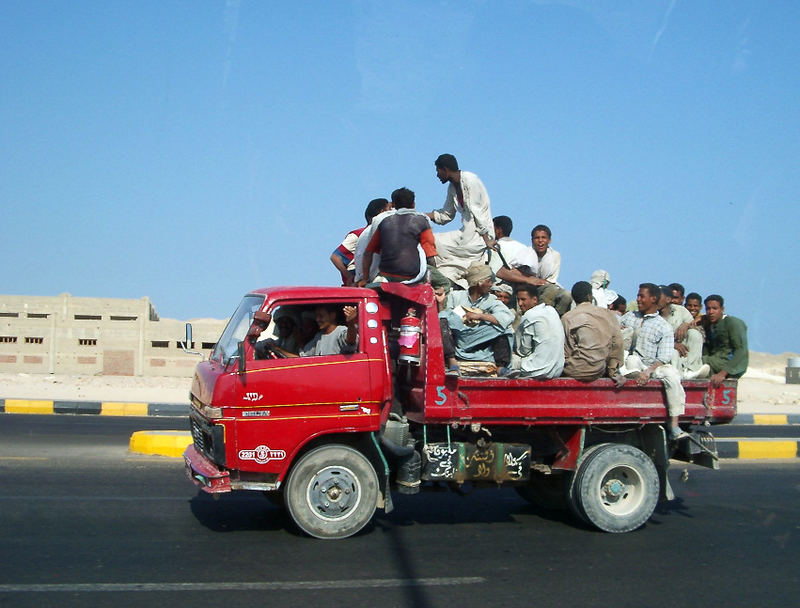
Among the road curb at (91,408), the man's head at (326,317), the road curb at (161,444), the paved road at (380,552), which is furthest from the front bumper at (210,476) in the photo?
→ the road curb at (91,408)

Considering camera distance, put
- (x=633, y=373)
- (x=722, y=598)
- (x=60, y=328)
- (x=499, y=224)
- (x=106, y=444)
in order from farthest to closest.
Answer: (x=60, y=328) → (x=106, y=444) → (x=499, y=224) → (x=633, y=373) → (x=722, y=598)

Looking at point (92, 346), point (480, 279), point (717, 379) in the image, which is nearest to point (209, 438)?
point (480, 279)

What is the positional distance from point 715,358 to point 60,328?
2255 cm

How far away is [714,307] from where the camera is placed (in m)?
9.14

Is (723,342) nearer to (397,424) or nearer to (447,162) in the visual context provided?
(447,162)

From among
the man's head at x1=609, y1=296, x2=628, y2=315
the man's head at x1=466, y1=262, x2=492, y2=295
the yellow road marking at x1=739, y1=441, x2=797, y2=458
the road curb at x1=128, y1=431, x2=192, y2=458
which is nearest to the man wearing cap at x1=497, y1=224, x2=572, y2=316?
the man's head at x1=609, y1=296, x2=628, y2=315

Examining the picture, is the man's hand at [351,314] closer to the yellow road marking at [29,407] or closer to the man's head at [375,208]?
the man's head at [375,208]

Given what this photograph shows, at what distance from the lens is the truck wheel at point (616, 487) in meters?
7.30

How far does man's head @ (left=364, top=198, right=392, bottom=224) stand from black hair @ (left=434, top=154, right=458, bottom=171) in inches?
33.0

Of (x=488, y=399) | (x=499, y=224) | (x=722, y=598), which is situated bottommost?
(x=722, y=598)

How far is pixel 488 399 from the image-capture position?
6.93 m

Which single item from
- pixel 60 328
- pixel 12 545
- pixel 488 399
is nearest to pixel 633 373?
pixel 488 399

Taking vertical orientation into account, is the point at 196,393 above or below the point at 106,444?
above

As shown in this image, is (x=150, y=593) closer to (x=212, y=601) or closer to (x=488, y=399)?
(x=212, y=601)
